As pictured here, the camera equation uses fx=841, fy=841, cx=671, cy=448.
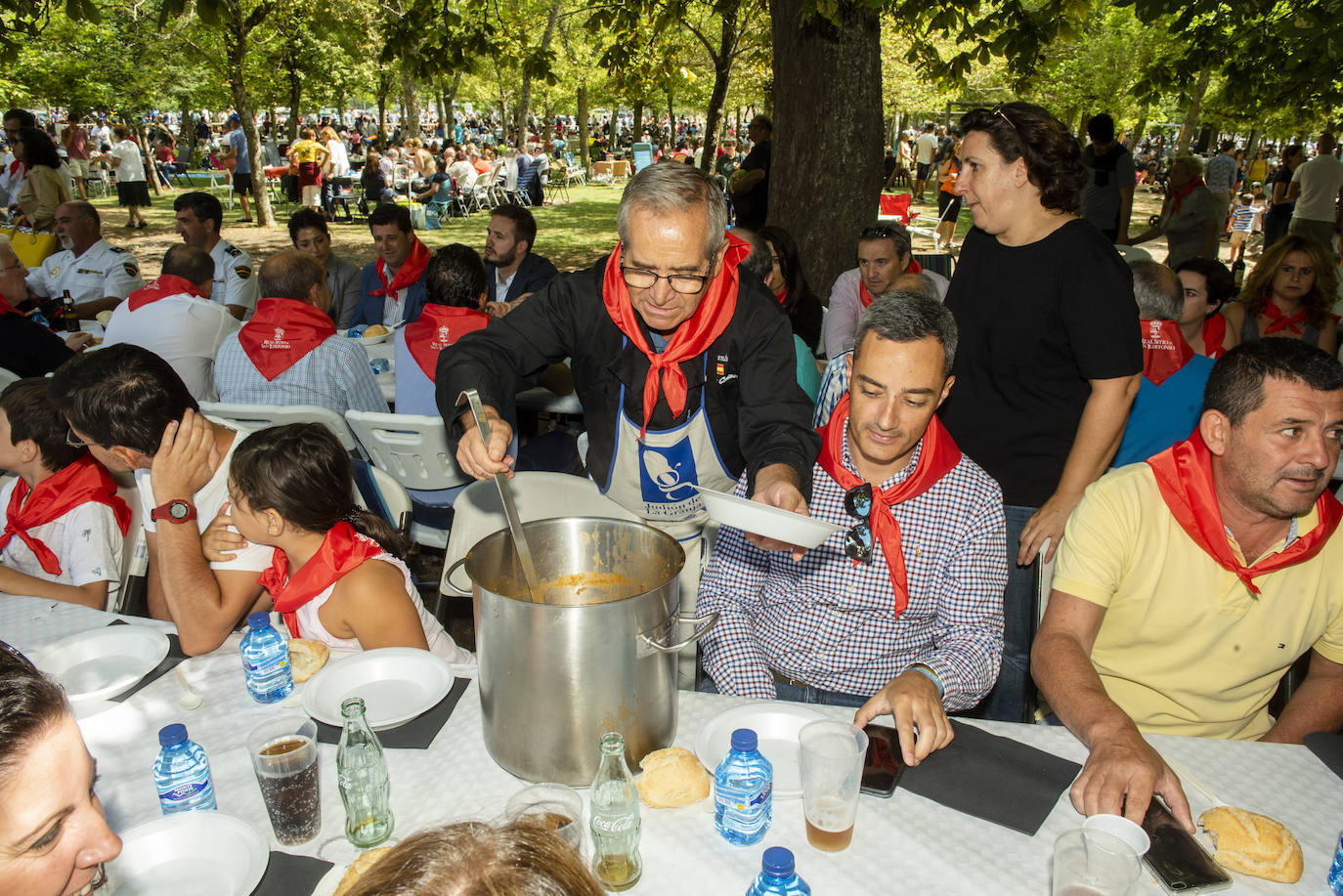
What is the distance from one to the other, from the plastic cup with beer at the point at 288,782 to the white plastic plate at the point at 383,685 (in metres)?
0.25

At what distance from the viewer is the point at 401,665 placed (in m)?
1.98

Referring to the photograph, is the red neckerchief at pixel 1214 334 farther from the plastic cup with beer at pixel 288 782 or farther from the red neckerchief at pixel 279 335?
the plastic cup with beer at pixel 288 782

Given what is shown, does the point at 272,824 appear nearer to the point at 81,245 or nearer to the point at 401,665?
the point at 401,665

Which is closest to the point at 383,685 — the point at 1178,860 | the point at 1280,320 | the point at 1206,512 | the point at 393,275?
the point at 1178,860

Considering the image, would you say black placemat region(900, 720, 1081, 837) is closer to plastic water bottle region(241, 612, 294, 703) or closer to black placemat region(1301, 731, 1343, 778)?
black placemat region(1301, 731, 1343, 778)

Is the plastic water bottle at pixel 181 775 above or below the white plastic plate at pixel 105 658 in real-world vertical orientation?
above

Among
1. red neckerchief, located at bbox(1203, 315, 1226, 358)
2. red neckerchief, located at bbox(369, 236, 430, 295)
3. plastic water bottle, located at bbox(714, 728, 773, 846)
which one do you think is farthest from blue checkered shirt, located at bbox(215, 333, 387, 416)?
red neckerchief, located at bbox(1203, 315, 1226, 358)

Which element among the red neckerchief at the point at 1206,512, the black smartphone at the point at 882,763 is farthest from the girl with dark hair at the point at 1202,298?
the black smartphone at the point at 882,763

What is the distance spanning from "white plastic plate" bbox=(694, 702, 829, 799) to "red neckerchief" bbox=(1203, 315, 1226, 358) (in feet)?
14.6

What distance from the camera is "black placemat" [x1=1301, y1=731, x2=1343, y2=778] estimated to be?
1.73m

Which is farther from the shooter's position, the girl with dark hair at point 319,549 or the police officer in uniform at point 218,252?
the police officer in uniform at point 218,252

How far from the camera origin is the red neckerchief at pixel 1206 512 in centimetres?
200

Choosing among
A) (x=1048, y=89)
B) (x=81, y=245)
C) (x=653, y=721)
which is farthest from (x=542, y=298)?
(x=1048, y=89)

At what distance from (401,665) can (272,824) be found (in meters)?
0.50
